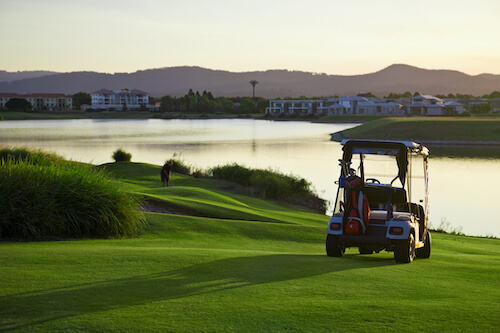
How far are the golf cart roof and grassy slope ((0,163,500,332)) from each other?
208 cm

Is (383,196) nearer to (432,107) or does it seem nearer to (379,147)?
(379,147)

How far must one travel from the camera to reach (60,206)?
12.9 metres

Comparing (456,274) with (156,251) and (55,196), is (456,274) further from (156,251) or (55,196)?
(55,196)

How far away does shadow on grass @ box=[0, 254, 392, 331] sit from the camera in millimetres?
6609

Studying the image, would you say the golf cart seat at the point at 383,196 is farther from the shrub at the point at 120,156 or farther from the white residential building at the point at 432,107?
the white residential building at the point at 432,107

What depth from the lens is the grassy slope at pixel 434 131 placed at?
82375 mm

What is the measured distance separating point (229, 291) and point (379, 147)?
5118mm

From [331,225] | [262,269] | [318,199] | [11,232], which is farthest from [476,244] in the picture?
[318,199]

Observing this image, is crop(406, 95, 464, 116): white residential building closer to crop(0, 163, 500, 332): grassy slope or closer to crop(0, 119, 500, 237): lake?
crop(0, 119, 500, 237): lake

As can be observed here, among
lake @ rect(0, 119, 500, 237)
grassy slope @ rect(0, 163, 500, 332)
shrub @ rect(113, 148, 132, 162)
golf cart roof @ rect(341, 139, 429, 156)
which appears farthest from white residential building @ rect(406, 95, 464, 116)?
grassy slope @ rect(0, 163, 500, 332)

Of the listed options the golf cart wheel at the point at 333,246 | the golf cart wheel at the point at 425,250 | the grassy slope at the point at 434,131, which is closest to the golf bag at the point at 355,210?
the golf cart wheel at the point at 333,246

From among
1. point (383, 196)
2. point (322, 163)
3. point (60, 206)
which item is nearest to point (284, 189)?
point (60, 206)

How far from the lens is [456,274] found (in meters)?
9.35

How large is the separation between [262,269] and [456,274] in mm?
2947
